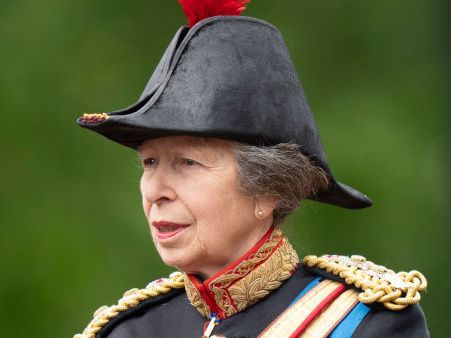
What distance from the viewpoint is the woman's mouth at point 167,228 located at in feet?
14.5

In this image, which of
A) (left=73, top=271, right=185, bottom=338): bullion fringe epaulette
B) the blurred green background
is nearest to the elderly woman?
(left=73, top=271, right=185, bottom=338): bullion fringe epaulette

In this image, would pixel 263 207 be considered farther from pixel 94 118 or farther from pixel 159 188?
pixel 94 118

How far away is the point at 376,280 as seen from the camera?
14.6ft

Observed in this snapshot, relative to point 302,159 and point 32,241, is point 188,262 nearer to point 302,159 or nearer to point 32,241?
point 302,159

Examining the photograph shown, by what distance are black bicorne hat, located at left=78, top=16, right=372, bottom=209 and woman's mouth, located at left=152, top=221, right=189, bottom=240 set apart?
0.30 metres

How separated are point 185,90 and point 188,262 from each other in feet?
1.97

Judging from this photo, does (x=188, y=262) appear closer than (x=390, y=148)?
Yes

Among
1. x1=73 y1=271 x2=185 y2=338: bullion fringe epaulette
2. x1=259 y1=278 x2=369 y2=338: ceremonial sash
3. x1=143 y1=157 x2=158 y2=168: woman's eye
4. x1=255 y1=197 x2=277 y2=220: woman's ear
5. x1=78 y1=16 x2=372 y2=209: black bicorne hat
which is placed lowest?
x1=259 y1=278 x2=369 y2=338: ceremonial sash

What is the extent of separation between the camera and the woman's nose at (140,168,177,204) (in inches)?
173

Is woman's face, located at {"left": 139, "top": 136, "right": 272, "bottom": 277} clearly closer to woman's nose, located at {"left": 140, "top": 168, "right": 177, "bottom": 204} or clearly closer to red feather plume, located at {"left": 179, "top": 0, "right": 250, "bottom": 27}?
woman's nose, located at {"left": 140, "top": 168, "right": 177, "bottom": 204}

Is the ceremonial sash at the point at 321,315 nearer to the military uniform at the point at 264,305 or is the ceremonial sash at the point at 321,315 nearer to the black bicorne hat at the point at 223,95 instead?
the military uniform at the point at 264,305

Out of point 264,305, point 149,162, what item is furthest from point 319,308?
point 149,162

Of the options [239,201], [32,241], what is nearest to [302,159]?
[239,201]

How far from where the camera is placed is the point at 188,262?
4449 mm
